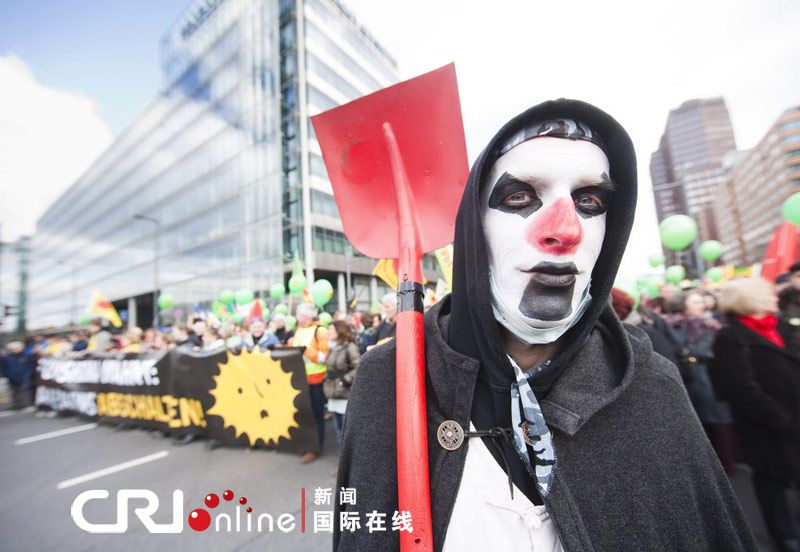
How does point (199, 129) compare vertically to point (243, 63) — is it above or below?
below

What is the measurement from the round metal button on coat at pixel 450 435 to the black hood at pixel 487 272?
0.07m

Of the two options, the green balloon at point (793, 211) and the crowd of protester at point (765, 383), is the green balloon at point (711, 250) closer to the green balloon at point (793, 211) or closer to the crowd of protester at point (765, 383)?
the green balloon at point (793, 211)

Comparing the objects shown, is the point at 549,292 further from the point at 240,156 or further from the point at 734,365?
the point at 240,156

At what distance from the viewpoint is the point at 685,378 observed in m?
3.30

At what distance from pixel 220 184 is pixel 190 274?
336 inches

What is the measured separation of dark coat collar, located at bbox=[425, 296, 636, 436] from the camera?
0.94m

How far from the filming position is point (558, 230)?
0.96m

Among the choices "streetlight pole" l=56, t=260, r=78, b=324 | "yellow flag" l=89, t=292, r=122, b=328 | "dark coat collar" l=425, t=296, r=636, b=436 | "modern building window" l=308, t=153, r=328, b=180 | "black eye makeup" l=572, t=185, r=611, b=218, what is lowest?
"dark coat collar" l=425, t=296, r=636, b=436

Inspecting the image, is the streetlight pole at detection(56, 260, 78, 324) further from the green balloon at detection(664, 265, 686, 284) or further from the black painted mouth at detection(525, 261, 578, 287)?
the black painted mouth at detection(525, 261, 578, 287)

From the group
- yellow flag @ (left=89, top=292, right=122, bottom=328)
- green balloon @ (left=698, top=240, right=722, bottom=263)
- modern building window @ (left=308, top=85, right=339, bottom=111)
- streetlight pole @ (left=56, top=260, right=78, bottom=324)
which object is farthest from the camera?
streetlight pole @ (left=56, top=260, right=78, bottom=324)

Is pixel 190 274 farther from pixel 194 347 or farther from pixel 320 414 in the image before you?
pixel 320 414

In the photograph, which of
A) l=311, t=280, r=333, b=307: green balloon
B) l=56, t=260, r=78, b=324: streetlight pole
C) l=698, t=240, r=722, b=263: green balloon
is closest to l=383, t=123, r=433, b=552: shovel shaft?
l=311, t=280, r=333, b=307: green balloon

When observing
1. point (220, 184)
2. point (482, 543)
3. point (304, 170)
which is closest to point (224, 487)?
point (482, 543)

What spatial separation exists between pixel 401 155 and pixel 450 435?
1.18 m
